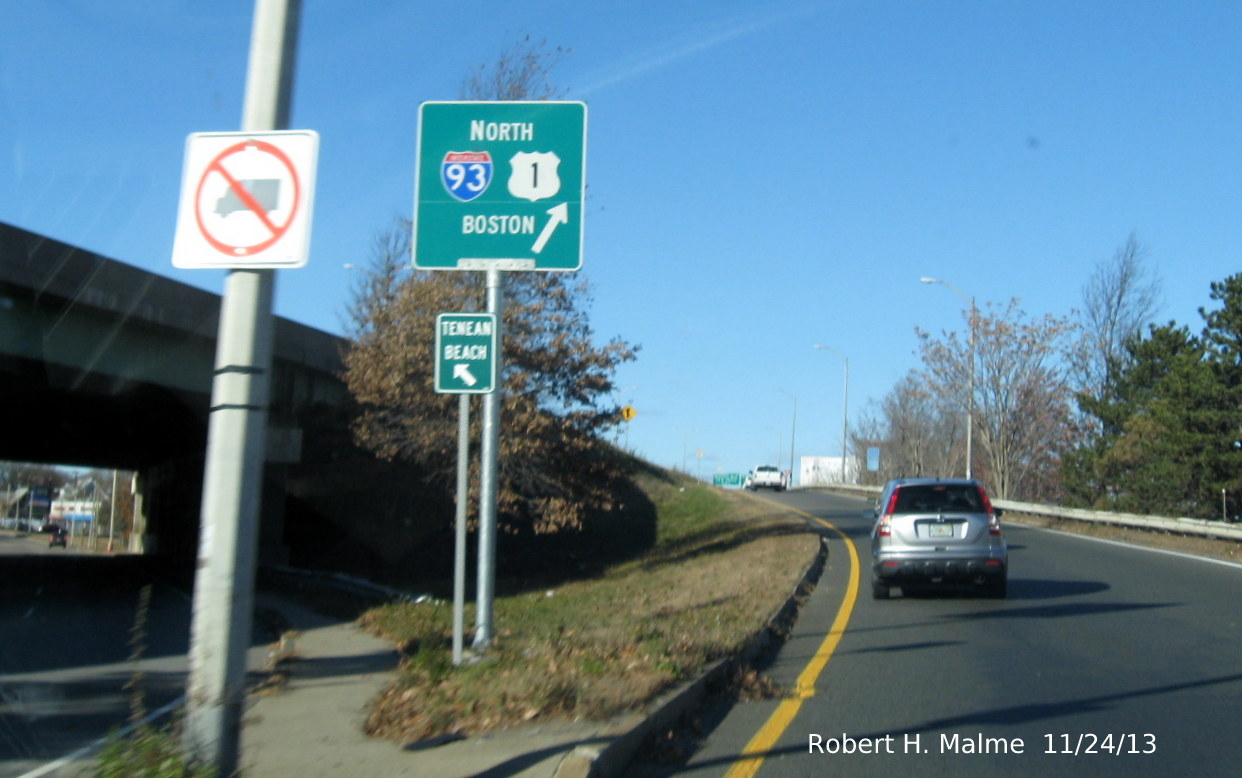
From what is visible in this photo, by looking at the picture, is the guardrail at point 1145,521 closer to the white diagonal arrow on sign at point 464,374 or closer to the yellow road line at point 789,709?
the yellow road line at point 789,709

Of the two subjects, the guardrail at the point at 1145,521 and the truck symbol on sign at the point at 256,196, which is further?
the guardrail at the point at 1145,521

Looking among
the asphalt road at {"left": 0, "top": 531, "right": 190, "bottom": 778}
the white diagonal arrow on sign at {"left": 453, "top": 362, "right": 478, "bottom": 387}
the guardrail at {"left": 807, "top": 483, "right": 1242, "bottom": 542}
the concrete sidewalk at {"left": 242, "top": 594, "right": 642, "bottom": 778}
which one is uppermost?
the white diagonal arrow on sign at {"left": 453, "top": 362, "right": 478, "bottom": 387}

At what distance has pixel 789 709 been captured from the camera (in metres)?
8.54

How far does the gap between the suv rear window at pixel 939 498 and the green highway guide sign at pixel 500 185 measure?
24.2 ft

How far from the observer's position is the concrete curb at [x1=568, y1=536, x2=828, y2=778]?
6188mm

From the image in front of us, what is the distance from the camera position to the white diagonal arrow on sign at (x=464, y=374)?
984 cm

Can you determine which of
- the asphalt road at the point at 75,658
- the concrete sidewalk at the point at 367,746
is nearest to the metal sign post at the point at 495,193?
the concrete sidewalk at the point at 367,746

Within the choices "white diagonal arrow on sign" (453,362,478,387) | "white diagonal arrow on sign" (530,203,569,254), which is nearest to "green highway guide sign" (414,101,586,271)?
"white diagonal arrow on sign" (530,203,569,254)

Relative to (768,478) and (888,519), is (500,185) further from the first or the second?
(768,478)

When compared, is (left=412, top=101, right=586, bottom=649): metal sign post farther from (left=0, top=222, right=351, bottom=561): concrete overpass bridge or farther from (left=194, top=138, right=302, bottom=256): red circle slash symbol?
(left=0, top=222, right=351, bottom=561): concrete overpass bridge

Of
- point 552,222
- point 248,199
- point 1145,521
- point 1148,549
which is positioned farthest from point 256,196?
point 1145,521

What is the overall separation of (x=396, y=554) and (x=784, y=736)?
2366 cm

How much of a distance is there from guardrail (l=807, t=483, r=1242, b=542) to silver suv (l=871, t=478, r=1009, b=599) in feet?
41.9

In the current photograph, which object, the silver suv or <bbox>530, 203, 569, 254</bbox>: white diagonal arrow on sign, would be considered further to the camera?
the silver suv
